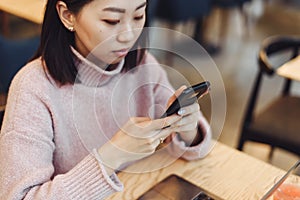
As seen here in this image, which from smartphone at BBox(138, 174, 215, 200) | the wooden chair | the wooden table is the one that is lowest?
the wooden chair

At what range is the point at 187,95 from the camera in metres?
0.82

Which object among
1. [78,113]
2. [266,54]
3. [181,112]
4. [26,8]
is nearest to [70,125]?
[78,113]

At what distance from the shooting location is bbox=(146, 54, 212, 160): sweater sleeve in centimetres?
109

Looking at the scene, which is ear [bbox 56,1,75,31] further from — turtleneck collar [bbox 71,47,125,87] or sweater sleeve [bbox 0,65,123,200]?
sweater sleeve [bbox 0,65,123,200]

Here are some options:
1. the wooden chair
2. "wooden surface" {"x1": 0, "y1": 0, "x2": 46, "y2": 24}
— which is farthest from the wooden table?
"wooden surface" {"x1": 0, "y1": 0, "x2": 46, "y2": 24}

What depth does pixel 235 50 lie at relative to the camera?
367 centimetres

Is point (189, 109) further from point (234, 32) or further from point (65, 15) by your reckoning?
point (234, 32)

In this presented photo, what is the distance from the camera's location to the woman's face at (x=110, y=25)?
2.74 ft

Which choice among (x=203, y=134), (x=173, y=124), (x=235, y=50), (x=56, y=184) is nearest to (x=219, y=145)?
(x=203, y=134)

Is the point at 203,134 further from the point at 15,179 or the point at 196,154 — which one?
the point at 15,179

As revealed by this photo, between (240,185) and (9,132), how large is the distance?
1.74ft

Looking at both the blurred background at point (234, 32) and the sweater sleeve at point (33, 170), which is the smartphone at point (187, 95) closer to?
the sweater sleeve at point (33, 170)

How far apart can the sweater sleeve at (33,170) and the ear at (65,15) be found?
0.17 m

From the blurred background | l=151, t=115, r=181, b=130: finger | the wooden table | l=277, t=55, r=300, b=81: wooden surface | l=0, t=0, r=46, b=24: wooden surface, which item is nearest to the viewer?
l=151, t=115, r=181, b=130: finger
